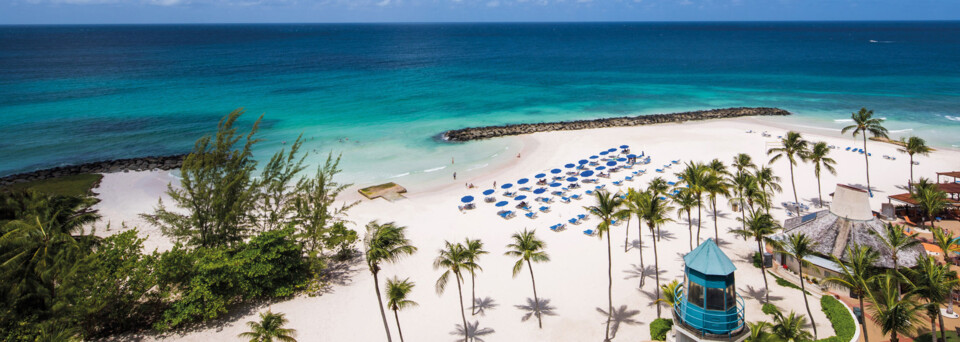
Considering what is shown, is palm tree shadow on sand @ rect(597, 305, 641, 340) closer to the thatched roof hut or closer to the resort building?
the resort building

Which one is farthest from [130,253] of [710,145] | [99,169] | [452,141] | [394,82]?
[394,82]

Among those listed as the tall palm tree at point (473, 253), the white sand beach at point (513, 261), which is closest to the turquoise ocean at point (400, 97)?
the white sand beach at point (513, 261)

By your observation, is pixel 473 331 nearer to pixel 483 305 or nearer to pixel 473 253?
pixel 483 305

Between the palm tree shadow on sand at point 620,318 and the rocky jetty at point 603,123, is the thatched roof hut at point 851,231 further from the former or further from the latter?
the rocky jetty at point 603,123

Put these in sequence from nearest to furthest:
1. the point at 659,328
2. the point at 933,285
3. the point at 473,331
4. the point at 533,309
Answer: the point at 933,285
the point at 659,328
the point at 473,331
the point at 533,309

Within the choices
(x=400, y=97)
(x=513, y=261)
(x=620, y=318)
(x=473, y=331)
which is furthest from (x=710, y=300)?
(x=400, y=97)

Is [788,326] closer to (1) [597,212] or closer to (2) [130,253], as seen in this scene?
(1) [597,212]

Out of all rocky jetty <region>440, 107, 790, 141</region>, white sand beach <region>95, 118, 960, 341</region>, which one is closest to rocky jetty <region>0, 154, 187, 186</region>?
white sand beach <region>95, 118, 960, 341</region>
